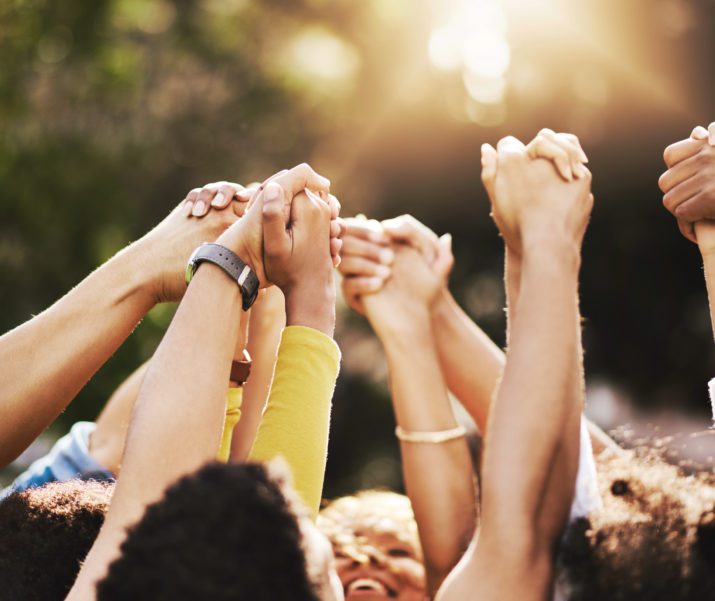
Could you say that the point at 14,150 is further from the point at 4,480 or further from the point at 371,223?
the point at 371,223

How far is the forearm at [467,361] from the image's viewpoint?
2.40 metres

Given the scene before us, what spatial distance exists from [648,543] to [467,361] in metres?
0.98

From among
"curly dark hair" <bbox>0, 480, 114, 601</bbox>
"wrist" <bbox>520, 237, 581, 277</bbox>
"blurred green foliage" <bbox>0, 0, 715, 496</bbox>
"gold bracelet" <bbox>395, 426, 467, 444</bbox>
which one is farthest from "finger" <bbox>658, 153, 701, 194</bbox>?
"blurred green foliage" <bbox>0, 0, 715, 496</bbox>

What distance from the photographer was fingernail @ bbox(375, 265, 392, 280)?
2.42 m

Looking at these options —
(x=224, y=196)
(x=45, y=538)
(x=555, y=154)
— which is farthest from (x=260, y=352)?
(x=555, y=154)

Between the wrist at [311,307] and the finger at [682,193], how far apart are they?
71cm

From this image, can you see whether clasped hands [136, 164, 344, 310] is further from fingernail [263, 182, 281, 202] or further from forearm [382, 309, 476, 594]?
forearm [382, 309, 476, 594]

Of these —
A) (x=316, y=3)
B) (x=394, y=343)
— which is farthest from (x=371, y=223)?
(x=316, y=3)

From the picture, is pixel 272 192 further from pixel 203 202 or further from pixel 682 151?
pixel 682 151

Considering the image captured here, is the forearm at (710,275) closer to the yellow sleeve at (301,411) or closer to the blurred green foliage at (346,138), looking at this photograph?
the yellow sleeve at (301,411)

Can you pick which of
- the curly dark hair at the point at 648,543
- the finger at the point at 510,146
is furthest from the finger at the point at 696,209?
the curly dark hair at the point at 648,543

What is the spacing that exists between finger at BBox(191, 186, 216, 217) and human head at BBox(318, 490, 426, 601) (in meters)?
0.92

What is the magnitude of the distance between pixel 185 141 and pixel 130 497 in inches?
366

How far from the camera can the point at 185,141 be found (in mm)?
10352
